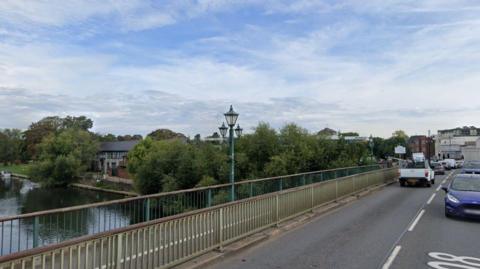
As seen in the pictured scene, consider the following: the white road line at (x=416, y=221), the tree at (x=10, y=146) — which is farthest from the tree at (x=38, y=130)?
the white road line at (x=416, y=221)

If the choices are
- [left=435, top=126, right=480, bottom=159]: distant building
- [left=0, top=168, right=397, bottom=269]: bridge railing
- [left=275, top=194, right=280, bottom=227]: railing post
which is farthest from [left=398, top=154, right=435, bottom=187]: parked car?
[left=435, top=126, right=480, bottom=159]: distant building

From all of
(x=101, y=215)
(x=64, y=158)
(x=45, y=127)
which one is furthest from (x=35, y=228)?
(x=45, y=127)

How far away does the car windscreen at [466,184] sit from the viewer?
44.1ft

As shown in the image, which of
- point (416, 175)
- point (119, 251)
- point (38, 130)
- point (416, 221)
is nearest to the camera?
point (119, 251)

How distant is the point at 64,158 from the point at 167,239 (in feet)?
302

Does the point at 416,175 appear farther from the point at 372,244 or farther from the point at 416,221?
the point at 372,244

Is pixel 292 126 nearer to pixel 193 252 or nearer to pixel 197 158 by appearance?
pixel 197 158

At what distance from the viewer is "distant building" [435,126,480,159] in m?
116

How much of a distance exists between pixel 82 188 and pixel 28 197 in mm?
14131

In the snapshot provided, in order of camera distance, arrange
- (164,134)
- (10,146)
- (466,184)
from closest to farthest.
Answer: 1. (466,184)
2. (164,134)
3. (10,146)

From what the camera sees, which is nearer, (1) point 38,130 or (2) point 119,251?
(2) point 119,251

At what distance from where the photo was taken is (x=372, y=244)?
9.27m

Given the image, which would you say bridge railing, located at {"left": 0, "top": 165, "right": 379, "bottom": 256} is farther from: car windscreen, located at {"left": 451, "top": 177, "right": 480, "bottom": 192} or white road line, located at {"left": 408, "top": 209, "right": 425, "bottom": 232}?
car windscreen, located at {"left": 451, "top": 177, "right": 480, "bottom": 192}

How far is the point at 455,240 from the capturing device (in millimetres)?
9812
